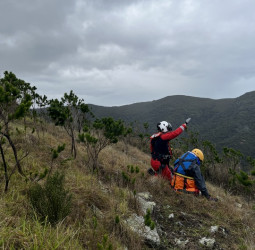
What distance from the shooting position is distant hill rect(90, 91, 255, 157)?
7288cm

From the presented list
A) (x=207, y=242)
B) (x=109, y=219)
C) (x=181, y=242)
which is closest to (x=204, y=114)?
(x=207, y=242)

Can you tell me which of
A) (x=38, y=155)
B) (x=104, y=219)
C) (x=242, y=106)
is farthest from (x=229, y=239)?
(x=242, y=106)

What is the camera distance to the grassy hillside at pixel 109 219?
202 cm

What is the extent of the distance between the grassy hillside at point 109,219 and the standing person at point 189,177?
0.22 metres

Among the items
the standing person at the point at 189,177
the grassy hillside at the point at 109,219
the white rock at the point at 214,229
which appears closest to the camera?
the grassy hillside at the point at 109,219

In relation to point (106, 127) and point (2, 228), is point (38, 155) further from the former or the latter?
point (2, 228)

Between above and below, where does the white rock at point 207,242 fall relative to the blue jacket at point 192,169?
below

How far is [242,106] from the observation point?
100062mm

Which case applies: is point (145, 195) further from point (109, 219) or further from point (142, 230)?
point (109, 219)

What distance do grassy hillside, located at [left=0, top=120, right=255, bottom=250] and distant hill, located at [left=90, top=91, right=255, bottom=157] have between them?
202 ft

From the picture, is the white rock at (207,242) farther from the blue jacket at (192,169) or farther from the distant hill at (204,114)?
the distant hill at (204,114)

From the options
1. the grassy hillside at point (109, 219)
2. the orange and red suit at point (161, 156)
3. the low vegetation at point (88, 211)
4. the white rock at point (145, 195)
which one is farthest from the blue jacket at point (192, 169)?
the white rock at point (145, 195)

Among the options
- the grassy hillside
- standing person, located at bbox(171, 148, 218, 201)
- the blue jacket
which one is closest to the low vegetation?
the grassy hillside

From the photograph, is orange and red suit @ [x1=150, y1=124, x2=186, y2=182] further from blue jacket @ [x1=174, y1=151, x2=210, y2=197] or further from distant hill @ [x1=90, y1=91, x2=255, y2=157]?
distant hill @ [x1=90, y1=91, x2=255, y2=157]
